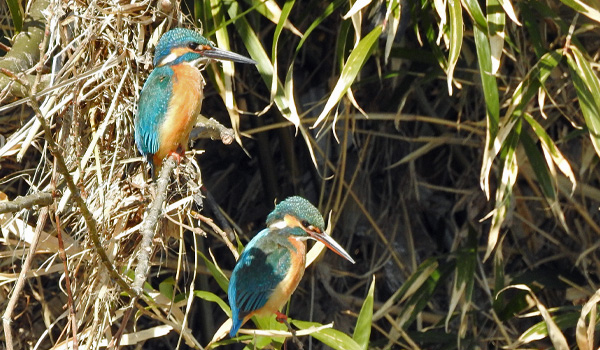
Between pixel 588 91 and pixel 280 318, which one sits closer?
pixel 280 318

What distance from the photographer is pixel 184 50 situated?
2168 millimetres

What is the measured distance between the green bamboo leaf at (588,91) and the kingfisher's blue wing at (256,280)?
3.05 ft

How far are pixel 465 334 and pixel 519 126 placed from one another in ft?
3.32

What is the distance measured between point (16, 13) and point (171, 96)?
514 millimetres

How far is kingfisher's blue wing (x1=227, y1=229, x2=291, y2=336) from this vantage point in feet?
7.56

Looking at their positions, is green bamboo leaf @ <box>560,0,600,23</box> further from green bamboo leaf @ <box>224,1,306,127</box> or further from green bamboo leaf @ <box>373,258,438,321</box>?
green bamboo leaf @ <box>373,258,438,321</box>

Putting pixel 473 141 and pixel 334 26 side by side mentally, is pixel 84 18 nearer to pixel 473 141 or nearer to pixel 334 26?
pixel 334 26

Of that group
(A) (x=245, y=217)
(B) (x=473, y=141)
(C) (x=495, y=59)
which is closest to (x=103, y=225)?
(C) (x=495, y=59)

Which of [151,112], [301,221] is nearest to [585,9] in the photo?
[301,221]

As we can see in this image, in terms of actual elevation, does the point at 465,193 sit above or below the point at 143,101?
below

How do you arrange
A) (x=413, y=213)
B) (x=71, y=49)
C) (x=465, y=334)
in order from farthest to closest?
(x=413, y=213)
(x=465, y=334)
(x=71, y=49)

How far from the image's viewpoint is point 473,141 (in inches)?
130

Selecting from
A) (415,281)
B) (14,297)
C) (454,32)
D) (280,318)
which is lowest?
(415,281)

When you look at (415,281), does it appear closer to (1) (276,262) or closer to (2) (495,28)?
(1) (276,262)
